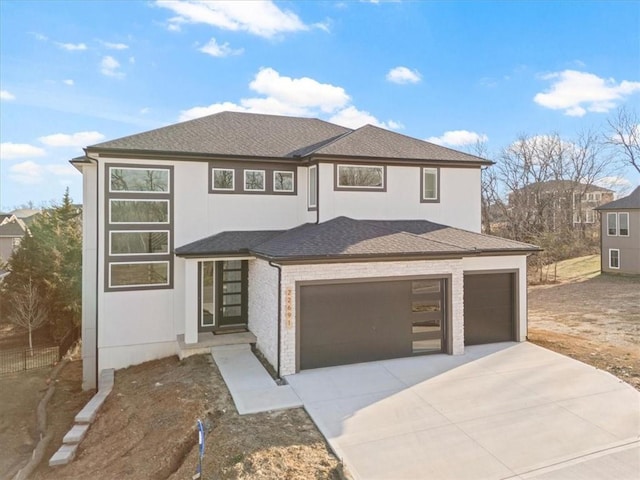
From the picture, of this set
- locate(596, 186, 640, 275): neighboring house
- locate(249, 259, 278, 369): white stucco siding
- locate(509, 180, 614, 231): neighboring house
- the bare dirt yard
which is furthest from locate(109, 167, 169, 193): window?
locate(509, 180, 614, 231): neighboring house

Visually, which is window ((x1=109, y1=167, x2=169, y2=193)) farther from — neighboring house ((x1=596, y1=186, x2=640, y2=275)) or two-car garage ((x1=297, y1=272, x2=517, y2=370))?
neighboring house ((x1=596, y1=186, x2=640, y2=275))

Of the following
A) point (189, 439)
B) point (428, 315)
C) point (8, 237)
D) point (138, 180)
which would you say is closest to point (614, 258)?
point (428, 315)

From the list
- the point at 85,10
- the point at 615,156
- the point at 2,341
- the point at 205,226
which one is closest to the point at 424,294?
the point at 205,226

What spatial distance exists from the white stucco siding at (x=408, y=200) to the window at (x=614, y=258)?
60.9ft

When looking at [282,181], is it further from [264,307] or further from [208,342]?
[208,342]

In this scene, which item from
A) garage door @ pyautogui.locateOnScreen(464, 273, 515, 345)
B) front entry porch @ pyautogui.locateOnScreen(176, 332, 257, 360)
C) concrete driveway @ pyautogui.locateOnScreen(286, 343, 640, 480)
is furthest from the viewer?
garage door @ pyautogui.locateOnScreen(464, 273, 515, 345)

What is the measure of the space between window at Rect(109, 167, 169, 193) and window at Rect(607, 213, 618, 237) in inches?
1127

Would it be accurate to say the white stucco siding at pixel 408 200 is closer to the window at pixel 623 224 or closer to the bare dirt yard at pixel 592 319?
the bare dirt yard at pixel 592 319

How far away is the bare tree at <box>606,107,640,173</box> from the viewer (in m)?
33.0

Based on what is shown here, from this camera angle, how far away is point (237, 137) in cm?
1376

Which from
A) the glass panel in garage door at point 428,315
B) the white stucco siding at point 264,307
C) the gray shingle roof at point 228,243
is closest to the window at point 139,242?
the gray shingle roof at point 228,243

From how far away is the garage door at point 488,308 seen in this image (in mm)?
11133

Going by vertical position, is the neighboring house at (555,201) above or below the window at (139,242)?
above

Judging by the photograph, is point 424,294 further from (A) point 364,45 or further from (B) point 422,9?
(A) point 364,45
